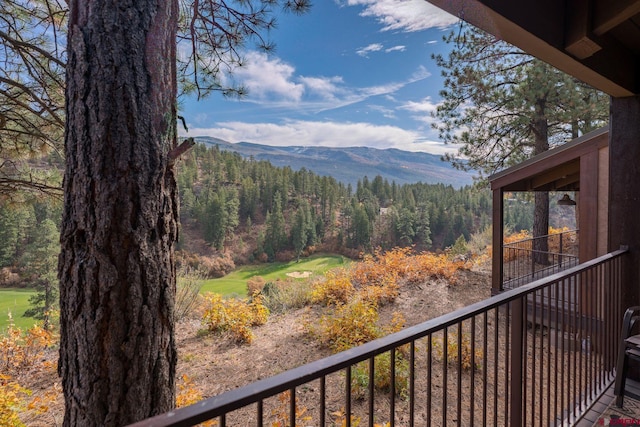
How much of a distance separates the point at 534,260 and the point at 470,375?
8.52 meters

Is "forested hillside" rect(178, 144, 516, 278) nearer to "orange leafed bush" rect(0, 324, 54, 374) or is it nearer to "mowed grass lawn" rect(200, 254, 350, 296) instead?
"mowed grass lawn" rect(200, 254, 350, 296)

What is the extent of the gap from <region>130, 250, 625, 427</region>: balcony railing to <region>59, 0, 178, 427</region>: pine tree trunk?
870 millimetres

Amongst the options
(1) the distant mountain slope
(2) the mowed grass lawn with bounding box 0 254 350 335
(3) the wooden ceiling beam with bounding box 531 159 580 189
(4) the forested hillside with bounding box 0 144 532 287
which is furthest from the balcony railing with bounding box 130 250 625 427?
(1) the distant mountain slope

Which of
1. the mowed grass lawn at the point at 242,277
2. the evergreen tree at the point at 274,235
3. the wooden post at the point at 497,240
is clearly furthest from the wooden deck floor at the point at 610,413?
the evergreen tree at the point at 274,235

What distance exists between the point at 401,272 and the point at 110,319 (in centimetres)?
815

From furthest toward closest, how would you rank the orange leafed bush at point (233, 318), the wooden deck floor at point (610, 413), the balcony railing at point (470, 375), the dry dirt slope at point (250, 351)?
the orange leafed bush at point (233, 318) → the dry dirt slope at point (250, 351) → the wooden deck floor at point (610, 413) → the balcony railing at point (470, 375)

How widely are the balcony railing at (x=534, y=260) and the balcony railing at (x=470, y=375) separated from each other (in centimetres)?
210

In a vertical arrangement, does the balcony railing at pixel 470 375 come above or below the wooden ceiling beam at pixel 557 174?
below

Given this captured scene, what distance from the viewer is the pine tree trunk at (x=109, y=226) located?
1786 mm

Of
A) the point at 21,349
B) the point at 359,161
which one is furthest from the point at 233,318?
the point at 359,161

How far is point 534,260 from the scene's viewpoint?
27.9 feet

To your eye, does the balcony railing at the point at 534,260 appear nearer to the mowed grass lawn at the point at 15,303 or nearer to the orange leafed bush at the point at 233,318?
the orange leafed bush at the point at 233,318

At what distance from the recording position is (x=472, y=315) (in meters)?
1.33

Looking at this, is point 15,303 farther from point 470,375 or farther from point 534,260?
point 534,260
